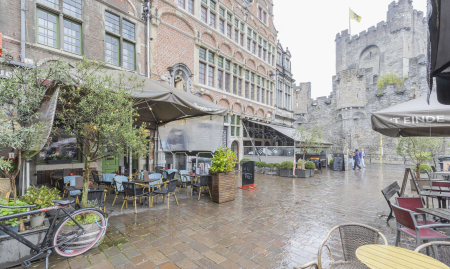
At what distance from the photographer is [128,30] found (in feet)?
31.6

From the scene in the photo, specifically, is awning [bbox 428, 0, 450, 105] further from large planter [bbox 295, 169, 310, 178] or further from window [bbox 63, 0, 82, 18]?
large planter [bbox 295, 169, 310, 178]

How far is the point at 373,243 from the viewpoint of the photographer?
2.28 meters

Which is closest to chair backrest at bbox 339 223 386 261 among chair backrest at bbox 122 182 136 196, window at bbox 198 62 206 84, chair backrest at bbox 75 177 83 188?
chair backrest at bbox 122 182 136 196

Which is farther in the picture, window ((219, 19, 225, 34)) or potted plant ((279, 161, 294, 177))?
window ((219, 19, 225, 34))

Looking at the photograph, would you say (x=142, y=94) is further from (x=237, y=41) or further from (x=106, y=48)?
(x=237, y=41)

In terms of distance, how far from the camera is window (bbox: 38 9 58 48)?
7.19m

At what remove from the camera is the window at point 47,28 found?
Result: 719cm

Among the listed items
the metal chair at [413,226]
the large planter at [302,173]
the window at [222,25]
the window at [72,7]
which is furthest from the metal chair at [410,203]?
the window at [222,25]

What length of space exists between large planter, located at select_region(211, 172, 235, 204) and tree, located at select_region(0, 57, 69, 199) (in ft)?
13.4

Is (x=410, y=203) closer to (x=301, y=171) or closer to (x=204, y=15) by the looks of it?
(x=301, y=171)

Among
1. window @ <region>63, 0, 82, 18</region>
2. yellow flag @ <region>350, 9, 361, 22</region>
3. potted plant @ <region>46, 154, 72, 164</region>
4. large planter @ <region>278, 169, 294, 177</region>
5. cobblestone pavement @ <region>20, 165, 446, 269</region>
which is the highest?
yellow flag @ <region>350, 9, 361, 22</region>

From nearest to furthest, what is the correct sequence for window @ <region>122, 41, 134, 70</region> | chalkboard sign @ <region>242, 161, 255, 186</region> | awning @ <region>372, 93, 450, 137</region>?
1. awning @ <region>372, 93, 450, 137</region>
2. chalkboard sign @ <region>242, 161, 255, 186</region>
3. window @ <region>122, 41, 134, 70</region>

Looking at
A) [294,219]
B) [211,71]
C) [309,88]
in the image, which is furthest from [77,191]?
[309,88]

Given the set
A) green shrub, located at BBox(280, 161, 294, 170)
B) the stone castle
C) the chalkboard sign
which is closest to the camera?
the chalkboard sign
